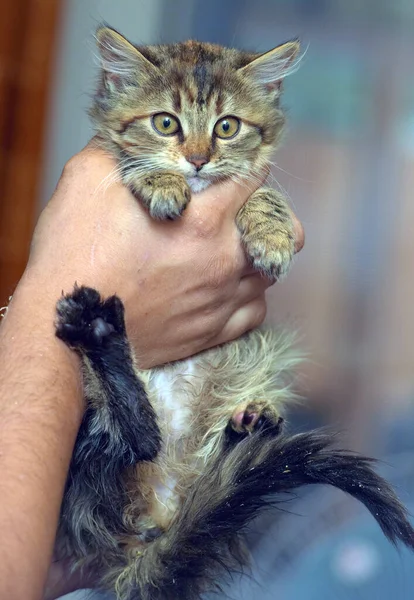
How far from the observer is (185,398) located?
1.53 m

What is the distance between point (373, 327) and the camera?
2.08m

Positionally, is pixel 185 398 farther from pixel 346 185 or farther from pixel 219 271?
pixel 346 185

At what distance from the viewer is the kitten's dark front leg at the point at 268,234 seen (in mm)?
1480

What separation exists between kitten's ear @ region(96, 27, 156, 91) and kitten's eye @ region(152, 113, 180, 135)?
0.37 ft

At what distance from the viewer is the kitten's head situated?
1522 millimetres

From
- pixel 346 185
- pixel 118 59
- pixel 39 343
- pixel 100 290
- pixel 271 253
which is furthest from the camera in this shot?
pixel 346 185

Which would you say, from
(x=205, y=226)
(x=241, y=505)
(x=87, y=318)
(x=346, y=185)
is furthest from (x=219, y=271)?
(x=346, y=185)

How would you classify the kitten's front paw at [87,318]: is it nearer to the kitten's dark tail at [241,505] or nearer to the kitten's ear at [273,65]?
the kitten's dark tail at [241,505]

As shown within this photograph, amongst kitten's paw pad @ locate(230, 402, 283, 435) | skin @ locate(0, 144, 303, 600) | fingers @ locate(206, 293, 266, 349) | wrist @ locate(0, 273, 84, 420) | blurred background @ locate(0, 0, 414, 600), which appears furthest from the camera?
blurred background @ locate(0, 0, 414, 600)

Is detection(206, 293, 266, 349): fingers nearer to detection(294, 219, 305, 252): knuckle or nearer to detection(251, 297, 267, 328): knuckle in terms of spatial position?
detection(251, 297, 267, 328): knuckle

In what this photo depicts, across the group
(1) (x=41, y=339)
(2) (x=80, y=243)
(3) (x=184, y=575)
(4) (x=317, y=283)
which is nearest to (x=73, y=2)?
(4) (x=317, y=283)

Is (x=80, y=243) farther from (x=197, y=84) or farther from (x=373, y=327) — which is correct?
(x=373, y=327)

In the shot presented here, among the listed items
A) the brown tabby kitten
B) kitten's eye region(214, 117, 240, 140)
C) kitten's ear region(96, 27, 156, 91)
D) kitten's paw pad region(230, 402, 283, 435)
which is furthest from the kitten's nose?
kitten's paw pad region(230, 402, 283, 435)

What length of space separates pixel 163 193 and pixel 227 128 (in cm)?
28
